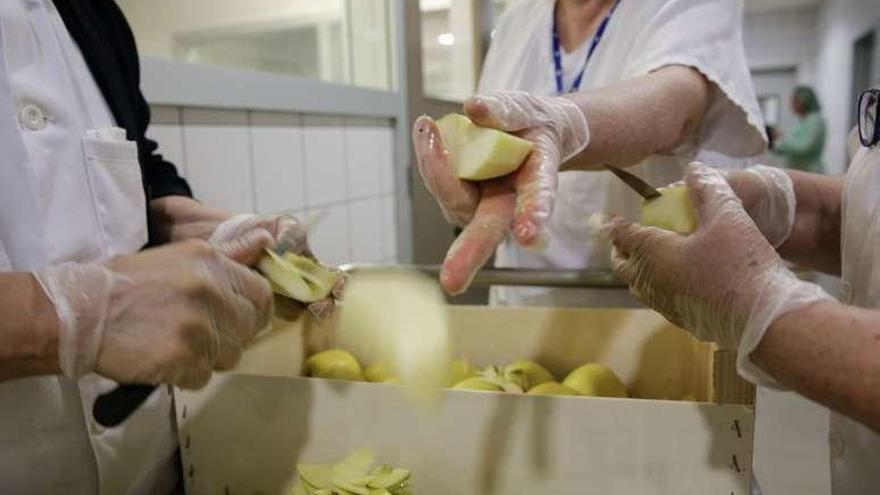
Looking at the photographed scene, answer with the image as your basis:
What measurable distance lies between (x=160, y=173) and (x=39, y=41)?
28cm

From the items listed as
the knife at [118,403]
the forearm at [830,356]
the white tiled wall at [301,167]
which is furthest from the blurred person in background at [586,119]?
the white tiled wall at [301,167]

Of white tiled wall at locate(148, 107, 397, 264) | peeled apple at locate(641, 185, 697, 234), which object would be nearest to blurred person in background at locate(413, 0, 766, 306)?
peeled apple at locate(641, 185, 697, 234)

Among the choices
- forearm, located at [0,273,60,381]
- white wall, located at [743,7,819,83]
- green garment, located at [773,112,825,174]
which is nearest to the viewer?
forearm, located at [0,273,60,381]

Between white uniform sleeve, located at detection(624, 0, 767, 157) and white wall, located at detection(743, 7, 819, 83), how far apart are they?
8522mm

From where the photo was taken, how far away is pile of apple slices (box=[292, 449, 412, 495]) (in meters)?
A: 0.59

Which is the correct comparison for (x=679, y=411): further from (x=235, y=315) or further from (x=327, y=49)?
(x=327, y=49)

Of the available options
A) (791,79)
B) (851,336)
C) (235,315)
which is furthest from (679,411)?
(791,79)

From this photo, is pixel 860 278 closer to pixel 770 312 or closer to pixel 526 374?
pixel 770 312

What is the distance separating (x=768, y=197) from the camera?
0.79 meters

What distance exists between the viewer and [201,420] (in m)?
0.70

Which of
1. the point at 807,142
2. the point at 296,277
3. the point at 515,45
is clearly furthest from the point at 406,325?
the point at 807,142

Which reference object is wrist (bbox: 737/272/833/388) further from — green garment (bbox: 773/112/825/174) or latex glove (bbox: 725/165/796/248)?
green garment (bbox: 773/112/825/174)

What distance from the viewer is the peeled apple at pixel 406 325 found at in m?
0.67

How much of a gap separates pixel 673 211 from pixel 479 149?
0.76 ft
